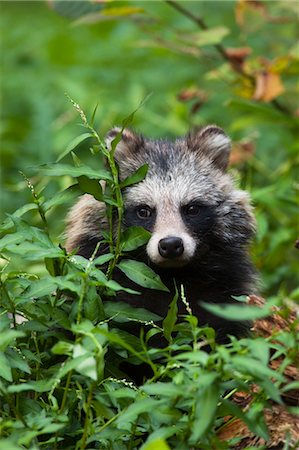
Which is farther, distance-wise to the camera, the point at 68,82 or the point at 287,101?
the point at 68,82

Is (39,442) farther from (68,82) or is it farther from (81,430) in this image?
(68,82)

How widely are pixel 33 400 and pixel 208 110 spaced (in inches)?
272

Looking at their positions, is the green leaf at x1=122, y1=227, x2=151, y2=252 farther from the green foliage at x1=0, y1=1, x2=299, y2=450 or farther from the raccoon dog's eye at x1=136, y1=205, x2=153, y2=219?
the raccoon dog's eye at x1=136, y1=205, x2=153, y2=219

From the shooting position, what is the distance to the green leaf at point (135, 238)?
4461mm

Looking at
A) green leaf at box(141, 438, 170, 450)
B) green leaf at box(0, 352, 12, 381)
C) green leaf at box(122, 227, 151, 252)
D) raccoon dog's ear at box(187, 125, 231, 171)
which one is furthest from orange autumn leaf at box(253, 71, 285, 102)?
green leaf at box(141, 438, 170, 450)

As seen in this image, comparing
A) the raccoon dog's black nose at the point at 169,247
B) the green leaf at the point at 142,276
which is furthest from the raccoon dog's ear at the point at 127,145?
the green leaf at the point at 142,276

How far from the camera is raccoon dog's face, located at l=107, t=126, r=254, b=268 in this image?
5.49 m

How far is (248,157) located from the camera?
8211mm

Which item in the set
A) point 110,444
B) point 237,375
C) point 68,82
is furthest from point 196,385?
point 68,82

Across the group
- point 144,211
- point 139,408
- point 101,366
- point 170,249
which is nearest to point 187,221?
point 144,211

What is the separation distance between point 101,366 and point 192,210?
2304 mm

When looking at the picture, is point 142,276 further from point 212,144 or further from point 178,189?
point 212,144

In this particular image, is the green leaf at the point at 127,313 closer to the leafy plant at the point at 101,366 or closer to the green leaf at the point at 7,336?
the leafy plant at the point at 101,366

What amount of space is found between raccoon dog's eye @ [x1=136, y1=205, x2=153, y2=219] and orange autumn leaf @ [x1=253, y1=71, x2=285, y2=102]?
7.82 feet
